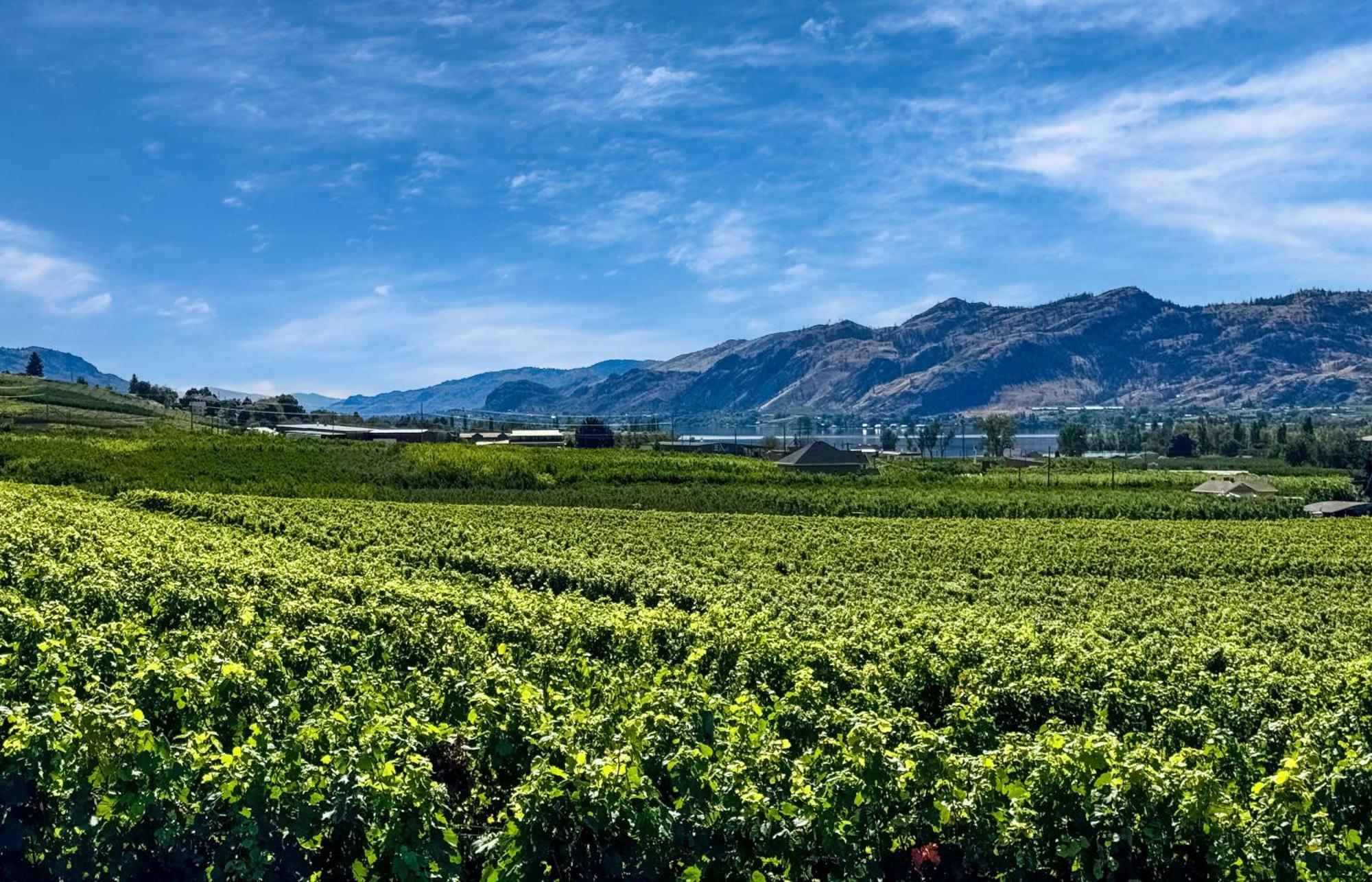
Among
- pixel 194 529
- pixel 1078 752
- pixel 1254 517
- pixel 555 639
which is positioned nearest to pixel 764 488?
pixel 1254 517

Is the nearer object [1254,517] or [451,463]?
[1254,517]

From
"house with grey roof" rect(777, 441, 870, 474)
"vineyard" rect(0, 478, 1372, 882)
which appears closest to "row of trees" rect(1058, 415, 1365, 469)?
"house with grey roof" rect(777, 441, 870, 474)

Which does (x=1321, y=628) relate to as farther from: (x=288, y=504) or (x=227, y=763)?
(x=288, y=504)

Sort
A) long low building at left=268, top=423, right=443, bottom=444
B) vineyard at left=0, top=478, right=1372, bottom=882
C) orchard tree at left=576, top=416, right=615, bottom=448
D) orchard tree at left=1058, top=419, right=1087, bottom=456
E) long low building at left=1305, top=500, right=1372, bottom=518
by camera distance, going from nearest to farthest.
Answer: vineyard at left=0, top=478, right=1372, bottom=882, long low building at left=1305, top=500, right=1372, bottom=518, long low building at left=268, top=423, right=443, bottom=444, orchard tree at left=576, top=416, right=615, bottom=448, orchard tree at left=1058, top=419, right=1087, bottom=456

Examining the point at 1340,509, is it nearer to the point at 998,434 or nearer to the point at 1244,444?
the point at 998,434

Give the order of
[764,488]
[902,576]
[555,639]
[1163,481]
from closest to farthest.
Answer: [555,639] < [902,576] < [764,488] < [1163,481]

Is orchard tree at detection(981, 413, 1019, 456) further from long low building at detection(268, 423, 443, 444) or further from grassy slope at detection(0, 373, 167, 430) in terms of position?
grassy slope at detection(0, 373, 167, 430)

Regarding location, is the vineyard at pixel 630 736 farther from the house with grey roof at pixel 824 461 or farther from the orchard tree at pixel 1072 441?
the orchard tree at pixel 1072 441

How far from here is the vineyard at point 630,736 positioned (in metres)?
6.29

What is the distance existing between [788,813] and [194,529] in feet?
93.1

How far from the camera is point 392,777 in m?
6.30

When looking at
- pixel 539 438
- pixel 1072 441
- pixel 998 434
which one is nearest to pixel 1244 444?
pixel 1072 441

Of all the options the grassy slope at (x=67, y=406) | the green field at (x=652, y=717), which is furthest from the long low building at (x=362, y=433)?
the green field at (x=652, y=717)

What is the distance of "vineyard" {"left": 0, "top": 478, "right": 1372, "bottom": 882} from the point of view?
6289 mm
